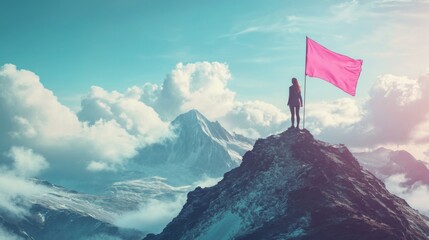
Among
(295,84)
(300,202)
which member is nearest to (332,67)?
(295,84)

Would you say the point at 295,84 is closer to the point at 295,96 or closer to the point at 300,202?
the point at 295,96

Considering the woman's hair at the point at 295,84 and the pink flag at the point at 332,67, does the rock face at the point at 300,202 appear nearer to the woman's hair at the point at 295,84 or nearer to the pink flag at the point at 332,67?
the woman's hair at the point at 295,84

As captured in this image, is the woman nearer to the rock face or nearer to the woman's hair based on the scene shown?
the woman's hair

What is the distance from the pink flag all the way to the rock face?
11.9 metres

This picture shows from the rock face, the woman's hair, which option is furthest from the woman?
the rock face

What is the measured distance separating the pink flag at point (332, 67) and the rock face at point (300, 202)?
11.9 m

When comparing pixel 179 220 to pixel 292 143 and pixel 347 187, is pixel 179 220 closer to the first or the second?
pixel 292 143

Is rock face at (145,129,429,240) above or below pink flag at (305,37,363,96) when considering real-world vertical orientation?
below

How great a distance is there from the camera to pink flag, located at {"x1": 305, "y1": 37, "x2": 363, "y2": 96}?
7200cm

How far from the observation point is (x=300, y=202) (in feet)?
232

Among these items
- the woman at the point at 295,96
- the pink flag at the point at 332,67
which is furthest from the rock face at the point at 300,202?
the pink flag at the point at 332,67

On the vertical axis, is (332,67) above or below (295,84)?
above

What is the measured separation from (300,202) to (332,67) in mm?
19129

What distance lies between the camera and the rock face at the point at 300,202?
216 feet
